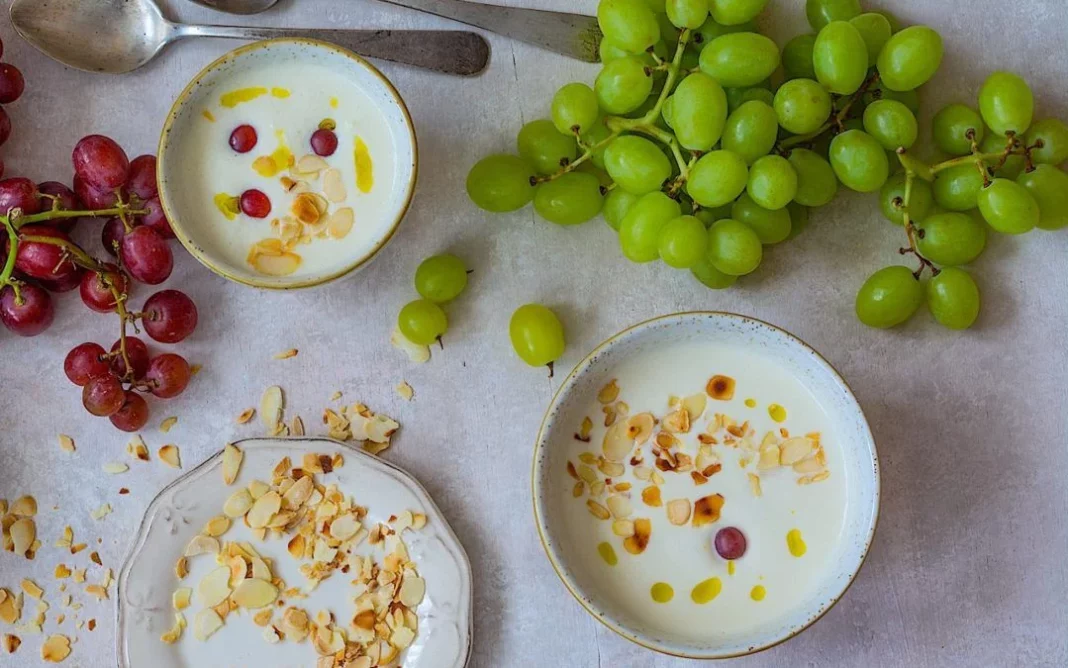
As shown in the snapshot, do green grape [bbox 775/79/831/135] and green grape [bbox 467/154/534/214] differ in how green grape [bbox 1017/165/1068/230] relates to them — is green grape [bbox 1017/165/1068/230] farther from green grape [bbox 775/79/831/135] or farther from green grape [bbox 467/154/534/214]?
green grape [bbox 467/154/534/214]

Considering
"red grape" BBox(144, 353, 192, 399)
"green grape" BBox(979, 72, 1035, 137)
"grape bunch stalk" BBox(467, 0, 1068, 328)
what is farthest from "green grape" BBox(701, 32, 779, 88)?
"red grape" BBox(144, 353, 192, 399)

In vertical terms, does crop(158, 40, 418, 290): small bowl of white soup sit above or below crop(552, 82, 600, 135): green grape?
below

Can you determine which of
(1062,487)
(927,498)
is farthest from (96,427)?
(1062,487)

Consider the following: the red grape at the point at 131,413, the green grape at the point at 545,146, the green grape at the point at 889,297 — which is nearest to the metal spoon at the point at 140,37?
the green grape at the point at 545,146

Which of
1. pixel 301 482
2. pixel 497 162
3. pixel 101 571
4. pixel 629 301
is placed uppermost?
pixel 497 162

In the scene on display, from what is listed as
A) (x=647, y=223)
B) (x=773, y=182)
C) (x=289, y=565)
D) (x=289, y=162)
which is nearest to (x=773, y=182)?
(x=773, y=182)

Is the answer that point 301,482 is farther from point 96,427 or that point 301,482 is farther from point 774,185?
point 774,185
